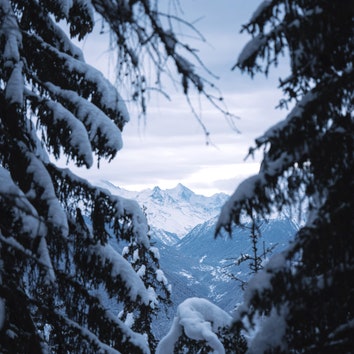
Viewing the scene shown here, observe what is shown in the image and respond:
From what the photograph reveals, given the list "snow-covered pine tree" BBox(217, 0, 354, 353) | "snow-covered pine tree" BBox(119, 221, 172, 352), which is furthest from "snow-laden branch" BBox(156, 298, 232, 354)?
Answer: "snow-covered pine tree" BBox(119, 221, 172, 352)

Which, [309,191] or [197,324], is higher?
[309,191]

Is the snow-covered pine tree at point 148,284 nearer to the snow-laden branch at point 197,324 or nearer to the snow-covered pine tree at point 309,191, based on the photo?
the snow-laden branch at point 197,324

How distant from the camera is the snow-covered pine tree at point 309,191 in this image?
346 centimetres

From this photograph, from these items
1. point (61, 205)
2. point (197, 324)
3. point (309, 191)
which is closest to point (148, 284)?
point (197, 324)

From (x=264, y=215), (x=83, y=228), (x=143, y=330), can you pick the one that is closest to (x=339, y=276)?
(x=264, y=215)

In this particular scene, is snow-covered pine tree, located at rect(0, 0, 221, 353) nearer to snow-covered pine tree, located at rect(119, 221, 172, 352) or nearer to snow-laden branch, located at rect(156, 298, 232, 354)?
snow-laden branch, located at rect(156, 298, 232, 354)

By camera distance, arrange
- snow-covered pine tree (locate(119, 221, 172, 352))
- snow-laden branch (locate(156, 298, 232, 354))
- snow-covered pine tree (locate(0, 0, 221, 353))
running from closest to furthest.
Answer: snow-covered pine tree (locate(0, 0, 221, 353))
snow-laden branch (locate(156, 298, 232, 354))
snow-covered pine tree (locate(119, 221, 172, 352))

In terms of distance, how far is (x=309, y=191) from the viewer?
3674mm

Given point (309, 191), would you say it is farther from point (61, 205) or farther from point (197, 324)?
point (197, 324)

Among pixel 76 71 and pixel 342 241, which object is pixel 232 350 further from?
pixel 76 71

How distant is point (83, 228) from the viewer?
5.37 metres

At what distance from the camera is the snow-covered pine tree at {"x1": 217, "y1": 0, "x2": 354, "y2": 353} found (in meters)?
3.46

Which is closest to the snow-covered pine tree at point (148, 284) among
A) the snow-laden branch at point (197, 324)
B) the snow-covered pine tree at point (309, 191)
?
the snow-laden branch at point (197, 324)

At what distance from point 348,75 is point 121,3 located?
215 cm
